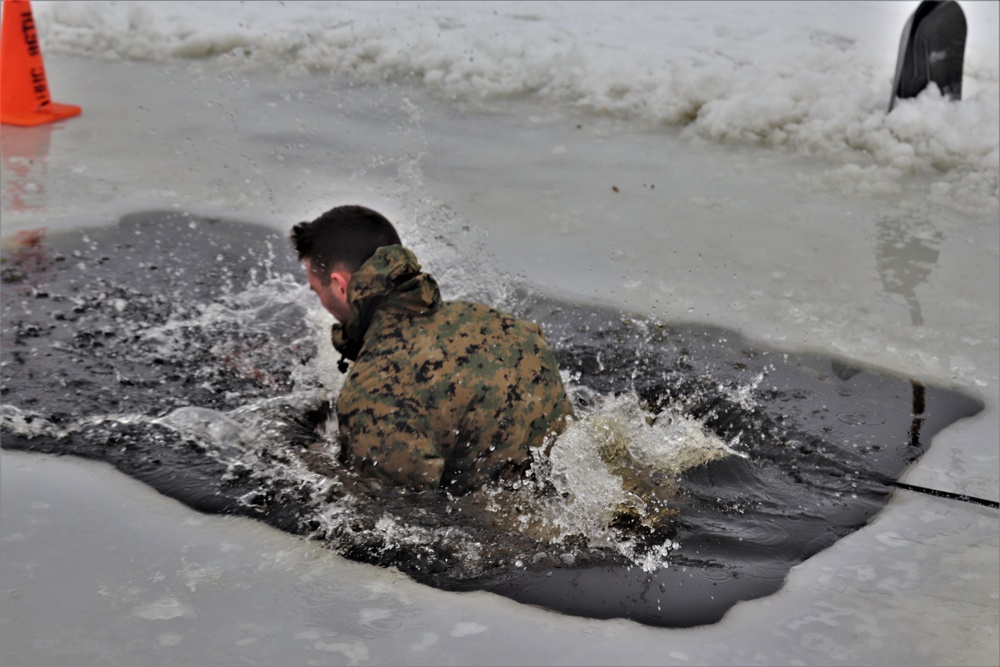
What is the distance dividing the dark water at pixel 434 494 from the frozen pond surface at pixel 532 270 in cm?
11

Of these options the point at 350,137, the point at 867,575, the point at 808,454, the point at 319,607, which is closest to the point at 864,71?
the point at 350,137

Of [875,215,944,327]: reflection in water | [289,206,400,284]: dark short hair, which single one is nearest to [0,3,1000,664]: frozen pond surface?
[875,215,944,327]: reflection in water

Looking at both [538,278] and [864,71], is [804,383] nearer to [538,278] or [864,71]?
[538,278]

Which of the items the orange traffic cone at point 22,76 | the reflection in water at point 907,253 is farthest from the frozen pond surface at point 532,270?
the orange traffic cone at point 22,76

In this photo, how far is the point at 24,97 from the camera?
6820 millimetres

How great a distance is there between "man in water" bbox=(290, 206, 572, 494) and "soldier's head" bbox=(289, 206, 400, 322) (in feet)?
0.08

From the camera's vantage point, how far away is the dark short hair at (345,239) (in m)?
3.41

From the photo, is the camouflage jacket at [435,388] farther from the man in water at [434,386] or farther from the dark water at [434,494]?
the dark water at [434,494]

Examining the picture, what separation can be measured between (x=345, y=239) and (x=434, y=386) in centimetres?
57

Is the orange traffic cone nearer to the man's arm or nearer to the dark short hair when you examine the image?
the dark short hair

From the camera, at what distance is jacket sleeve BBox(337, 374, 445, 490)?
316 cm

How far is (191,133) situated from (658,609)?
4739 mm

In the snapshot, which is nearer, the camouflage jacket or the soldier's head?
the camouflage jacket

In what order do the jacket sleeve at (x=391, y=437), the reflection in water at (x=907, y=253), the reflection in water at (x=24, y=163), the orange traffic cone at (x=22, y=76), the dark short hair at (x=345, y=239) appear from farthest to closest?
the orange traffic cone at (x=22, y=76)
the reflection in water at (x=24, y=163)
the reflection in water at (x=907, y=253)
the dark short hair at (x=345, y=239)
the jacket sleeve at (x=391, y=437)
